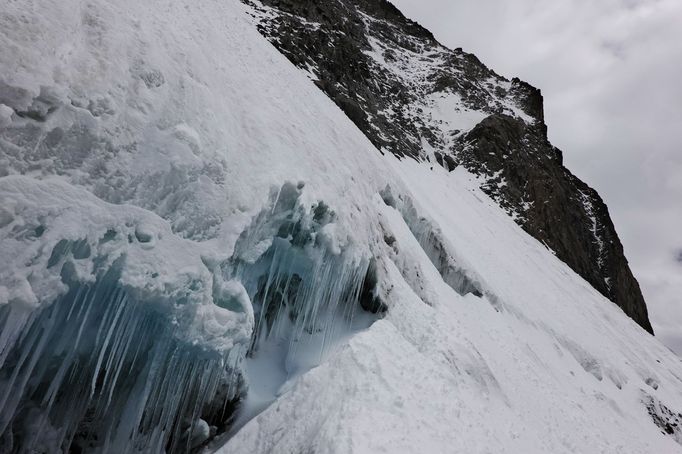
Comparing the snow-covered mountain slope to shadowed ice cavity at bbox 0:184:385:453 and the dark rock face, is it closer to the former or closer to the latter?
shadowed ice cavity at bbox 0:184:385:453

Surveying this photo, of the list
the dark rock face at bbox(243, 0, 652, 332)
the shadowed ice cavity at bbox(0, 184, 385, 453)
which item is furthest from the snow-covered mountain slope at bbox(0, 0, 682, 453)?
the dark rock face at bbox(243, 0, 652, 332)

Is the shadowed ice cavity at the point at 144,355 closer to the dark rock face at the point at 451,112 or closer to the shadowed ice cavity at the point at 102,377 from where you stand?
the shadowed ice cavity at the point at 102,377

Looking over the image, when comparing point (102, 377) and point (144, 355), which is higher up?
point (144, 355)

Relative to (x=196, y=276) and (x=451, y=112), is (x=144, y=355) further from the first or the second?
(x=451, y=112)

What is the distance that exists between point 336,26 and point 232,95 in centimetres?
4006

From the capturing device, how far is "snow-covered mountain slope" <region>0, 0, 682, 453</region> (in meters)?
5.49

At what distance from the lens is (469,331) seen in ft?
39.9

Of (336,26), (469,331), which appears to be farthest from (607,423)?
(336,26)

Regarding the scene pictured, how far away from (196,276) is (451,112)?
5241 centimetres

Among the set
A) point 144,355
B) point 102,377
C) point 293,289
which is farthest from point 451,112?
point 102,377

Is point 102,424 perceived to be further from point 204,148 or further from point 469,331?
point 469,331

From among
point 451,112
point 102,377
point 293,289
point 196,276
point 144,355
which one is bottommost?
point 102,377

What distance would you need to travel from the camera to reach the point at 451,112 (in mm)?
54094

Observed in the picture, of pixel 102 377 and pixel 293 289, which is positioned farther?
pixel 293 289
